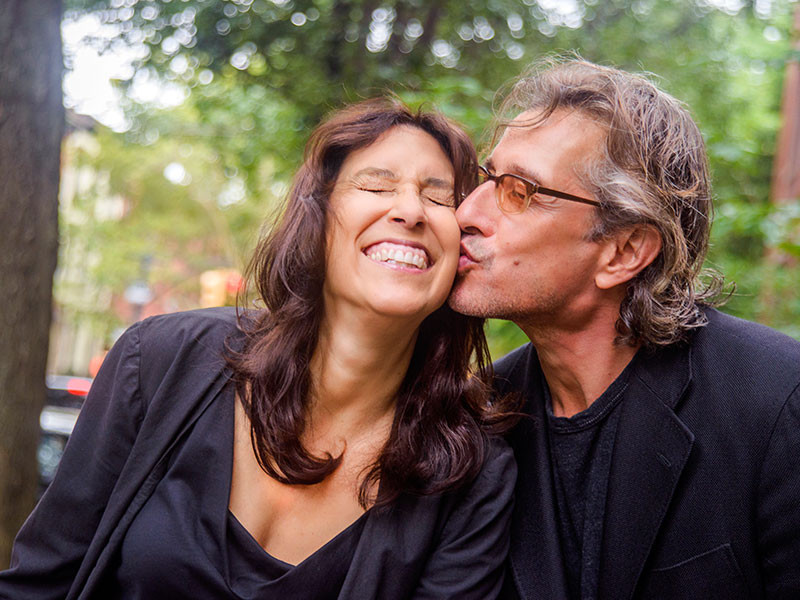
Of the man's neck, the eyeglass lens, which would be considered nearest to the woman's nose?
the eyeglass lens

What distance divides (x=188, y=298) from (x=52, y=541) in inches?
860

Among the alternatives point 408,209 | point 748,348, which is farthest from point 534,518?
point 408,209

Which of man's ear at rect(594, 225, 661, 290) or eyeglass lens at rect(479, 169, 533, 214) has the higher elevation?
eyeglass lens at rect(479, 169, 533, 214)

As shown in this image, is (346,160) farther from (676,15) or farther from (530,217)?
(676,15)

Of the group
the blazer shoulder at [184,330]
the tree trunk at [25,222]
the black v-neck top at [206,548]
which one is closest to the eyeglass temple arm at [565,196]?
the blazer shoulder at [184,330]

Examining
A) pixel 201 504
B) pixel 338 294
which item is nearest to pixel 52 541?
pixel 201 504

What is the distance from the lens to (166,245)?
1959cm

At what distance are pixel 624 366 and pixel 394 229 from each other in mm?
984

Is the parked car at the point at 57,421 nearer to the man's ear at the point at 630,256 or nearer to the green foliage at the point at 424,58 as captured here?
the green foliage at the point at 424,58

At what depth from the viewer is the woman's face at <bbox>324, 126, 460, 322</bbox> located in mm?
2451

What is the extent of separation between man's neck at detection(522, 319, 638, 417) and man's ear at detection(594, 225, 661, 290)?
0.55 ft

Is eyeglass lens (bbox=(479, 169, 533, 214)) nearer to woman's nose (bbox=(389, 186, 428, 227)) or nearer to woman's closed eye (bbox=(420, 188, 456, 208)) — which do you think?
woman's closed eye (bbox=(420, 188, 456, 208))

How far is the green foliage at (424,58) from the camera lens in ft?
19.3

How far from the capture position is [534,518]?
2602 mm
